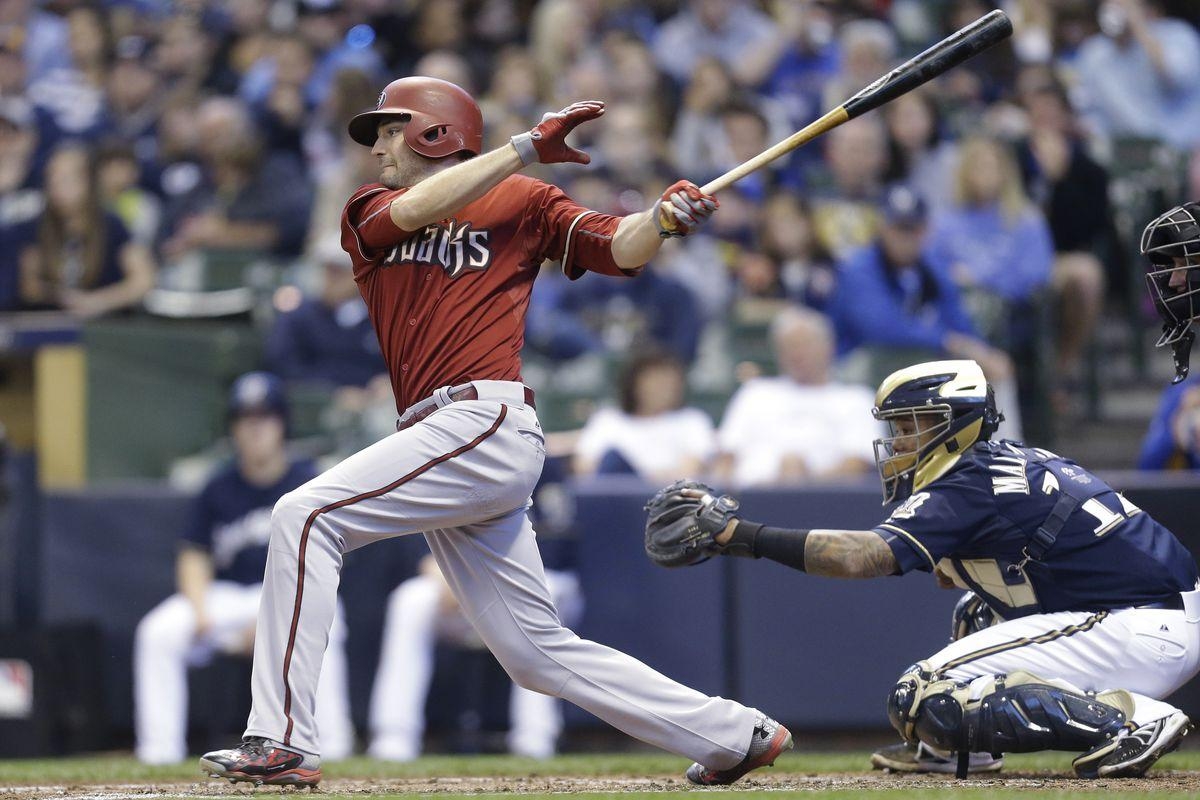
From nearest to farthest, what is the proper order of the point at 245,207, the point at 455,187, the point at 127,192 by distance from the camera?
the point at 455,187, the point at 245,207, the point at 127,192

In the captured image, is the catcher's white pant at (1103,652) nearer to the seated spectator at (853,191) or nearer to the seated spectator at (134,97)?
the seated spectator at (853,191)

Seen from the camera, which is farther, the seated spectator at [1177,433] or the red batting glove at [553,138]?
the seated spectator at [1177,433]

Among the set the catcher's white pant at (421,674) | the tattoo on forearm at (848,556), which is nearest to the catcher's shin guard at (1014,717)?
the tattoo on forearm at (848,556)

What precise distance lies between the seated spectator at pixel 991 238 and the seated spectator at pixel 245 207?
3797mm

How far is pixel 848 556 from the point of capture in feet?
13.6

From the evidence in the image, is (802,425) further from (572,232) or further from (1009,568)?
(572,232)

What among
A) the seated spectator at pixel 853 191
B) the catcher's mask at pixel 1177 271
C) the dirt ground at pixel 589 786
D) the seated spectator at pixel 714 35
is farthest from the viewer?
the seated spectator at pixel 714 35

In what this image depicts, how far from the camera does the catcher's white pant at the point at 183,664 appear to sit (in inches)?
270

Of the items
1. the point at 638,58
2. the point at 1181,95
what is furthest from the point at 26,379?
the point at 1181,95

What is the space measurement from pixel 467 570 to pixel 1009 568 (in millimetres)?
1510

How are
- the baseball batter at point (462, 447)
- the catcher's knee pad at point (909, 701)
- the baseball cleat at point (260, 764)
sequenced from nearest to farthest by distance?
the baseball cleat at point (260, 764) < the baseball batter at point (462, 447) < the catcher's knee pad at point (909, 701)

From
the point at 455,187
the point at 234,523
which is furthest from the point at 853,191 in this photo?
the point at 455,187

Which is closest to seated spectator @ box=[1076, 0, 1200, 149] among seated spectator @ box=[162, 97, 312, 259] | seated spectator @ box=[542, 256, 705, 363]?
seated spectator @ box=[542, 256, 705, 363]

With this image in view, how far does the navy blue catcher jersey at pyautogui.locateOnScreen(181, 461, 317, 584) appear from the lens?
7191 mm
